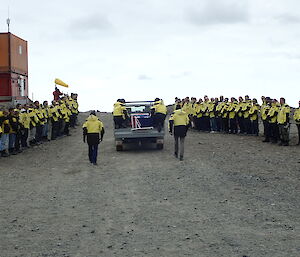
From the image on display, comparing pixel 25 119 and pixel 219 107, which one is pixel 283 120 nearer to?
pixel 219 107

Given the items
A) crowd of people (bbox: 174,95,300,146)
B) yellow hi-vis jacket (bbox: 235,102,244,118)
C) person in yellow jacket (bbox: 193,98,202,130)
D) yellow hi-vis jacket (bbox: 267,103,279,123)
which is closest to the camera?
crowd of people (bbox: 174,95,300,146)

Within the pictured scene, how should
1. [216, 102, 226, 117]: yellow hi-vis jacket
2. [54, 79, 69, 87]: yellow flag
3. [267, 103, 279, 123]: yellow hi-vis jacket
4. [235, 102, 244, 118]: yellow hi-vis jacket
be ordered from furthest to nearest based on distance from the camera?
[54, 79, 69, 87]: yellow flag < [216, 102, 226, 117]: yellow hi-vis jacket < [235, 102, 244, 118]: yellow hi-vis jacket < [267, 103, 279, 123]: yellow hi-vis jacket

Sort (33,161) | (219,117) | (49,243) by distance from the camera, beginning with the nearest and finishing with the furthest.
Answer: (49,243) → (33,161) → (219,117)

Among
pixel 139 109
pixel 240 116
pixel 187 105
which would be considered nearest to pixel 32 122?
pixel 139 109

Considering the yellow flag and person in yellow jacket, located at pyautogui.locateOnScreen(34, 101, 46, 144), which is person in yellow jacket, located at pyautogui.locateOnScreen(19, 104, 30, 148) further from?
the yellow flag

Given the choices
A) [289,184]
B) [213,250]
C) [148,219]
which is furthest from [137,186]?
[213,250]

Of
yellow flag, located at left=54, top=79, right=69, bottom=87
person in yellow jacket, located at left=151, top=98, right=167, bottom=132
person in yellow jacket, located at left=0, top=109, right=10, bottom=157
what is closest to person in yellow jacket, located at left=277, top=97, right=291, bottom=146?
person in yellow jacket, located at left=151, top=98, right=167, bottom=132

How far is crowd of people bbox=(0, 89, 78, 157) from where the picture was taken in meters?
19.1

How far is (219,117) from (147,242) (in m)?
20.5

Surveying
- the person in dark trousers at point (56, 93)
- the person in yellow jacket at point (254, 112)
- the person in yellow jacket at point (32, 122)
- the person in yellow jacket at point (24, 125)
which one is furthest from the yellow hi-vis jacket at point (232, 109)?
the person in dark trousers at point (56, 93)

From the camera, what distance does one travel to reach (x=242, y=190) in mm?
11578

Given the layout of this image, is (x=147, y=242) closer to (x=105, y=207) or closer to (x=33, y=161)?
(x=105, y=207)

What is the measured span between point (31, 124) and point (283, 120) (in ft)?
37.6

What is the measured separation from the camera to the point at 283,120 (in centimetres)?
2022
